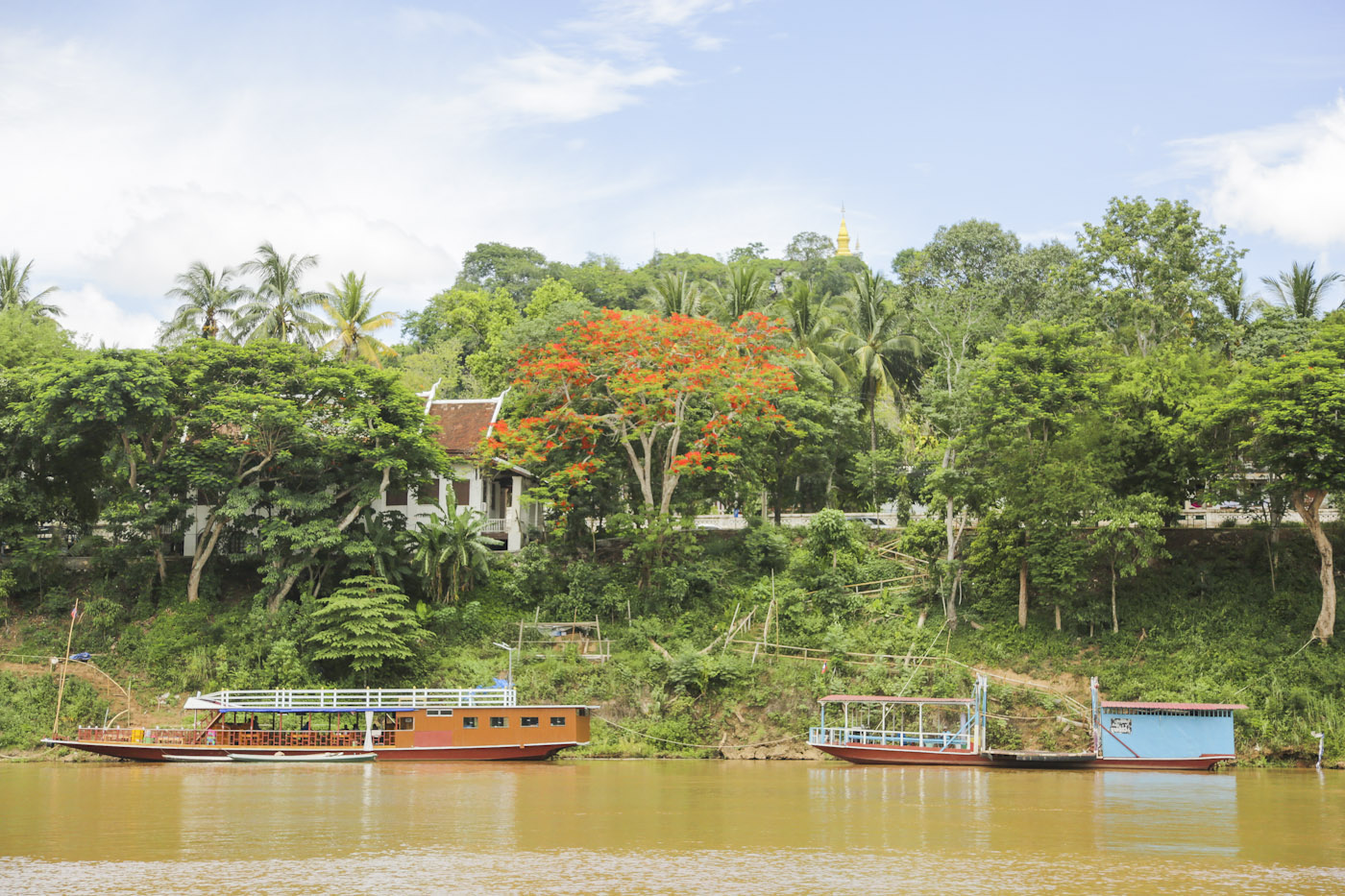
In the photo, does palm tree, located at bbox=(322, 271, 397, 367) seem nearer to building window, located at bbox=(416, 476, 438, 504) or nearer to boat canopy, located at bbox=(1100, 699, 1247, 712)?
building window, located at bbox=(416, 476, 438, 504)

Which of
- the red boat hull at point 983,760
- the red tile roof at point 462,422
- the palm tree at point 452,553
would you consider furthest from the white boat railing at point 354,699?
the red tile roof at point 462,422

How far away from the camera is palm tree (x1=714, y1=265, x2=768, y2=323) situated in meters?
43.8

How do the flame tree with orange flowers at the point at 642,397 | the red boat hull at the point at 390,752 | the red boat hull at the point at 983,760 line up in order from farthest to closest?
the flame tree with orange flowers at the point at 642,397 → the red boat hull at the point at 390,752 → the red boat hull at the point at 983,760

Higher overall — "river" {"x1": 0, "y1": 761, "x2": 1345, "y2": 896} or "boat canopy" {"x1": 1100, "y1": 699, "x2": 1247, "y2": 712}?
"boat canopy" {"x1": 1100, "y1": 699, "x2": 1247, "y2": 712}

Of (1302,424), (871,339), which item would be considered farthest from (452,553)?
(1302,424)

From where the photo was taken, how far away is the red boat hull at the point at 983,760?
28.0 meters

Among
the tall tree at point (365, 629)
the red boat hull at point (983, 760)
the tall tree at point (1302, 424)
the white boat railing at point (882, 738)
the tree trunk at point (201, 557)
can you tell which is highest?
the tall tree at point (1302, 424)

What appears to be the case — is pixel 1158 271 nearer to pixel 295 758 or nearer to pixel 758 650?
pixel 758 650

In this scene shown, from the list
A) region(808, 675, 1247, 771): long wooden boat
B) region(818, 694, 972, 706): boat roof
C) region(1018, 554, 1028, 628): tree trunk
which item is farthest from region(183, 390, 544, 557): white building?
region(1018, 554, 1028, 628): tree trunk

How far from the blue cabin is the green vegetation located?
1753 mm

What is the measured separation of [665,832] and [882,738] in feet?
39.2

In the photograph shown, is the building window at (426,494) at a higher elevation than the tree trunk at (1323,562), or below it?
higher

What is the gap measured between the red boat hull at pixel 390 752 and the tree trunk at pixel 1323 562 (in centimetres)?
1874

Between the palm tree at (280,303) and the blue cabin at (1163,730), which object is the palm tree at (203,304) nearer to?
the palm tree at (280,303)
